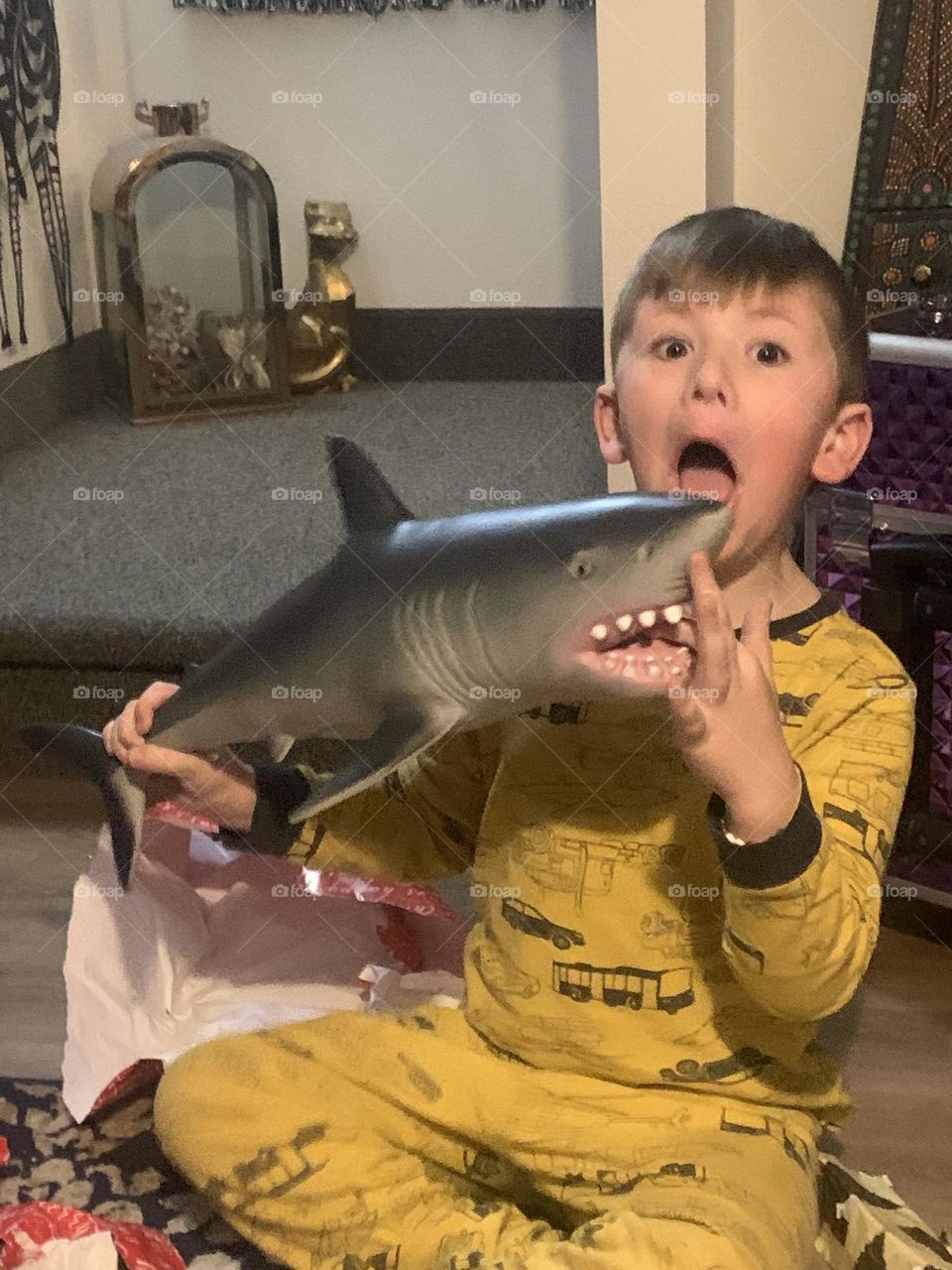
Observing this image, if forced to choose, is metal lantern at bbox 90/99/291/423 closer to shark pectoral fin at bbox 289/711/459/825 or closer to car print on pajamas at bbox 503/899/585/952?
car print on pajamas at bbox 503/899/585/952

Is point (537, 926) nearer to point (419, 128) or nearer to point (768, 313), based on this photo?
point (768, 313)

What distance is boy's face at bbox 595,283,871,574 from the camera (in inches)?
33.0

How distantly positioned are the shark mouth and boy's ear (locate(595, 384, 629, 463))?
21cm

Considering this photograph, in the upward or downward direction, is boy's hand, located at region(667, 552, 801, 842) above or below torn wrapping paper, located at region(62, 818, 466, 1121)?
above

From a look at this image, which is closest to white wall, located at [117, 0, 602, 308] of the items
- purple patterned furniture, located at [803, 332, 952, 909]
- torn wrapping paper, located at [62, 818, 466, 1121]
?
purple patterned furniture, located at [803, 332, 952, 909]

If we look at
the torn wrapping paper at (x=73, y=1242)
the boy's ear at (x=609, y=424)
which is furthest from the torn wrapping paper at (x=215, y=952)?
the boy's ear at (x=609, y=424)

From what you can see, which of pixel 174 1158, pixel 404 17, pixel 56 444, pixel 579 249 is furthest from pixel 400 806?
pixel 404 17

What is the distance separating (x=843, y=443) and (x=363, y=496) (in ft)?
1.01

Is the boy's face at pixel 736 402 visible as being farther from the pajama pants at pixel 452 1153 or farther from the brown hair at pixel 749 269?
the pajama pants at pixel 452 1153

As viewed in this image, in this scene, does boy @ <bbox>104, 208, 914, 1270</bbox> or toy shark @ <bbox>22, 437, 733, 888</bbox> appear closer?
toy shark @ <bbox>22, 437, 733, 888</bbox>

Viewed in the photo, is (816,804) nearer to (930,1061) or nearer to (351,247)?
(930,1061)

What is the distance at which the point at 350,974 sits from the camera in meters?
1.27

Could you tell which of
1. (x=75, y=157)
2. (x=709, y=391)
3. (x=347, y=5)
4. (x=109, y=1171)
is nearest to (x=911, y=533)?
(x=709, y=391)

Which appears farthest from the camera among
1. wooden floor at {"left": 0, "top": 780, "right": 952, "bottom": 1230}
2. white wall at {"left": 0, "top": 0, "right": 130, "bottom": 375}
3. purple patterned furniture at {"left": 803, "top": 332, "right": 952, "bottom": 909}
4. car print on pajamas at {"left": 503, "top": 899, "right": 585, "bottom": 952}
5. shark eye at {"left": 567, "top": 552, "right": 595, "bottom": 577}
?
white wall at {"left": 0, "top": 0, "right": 130, "bottom": 375}
